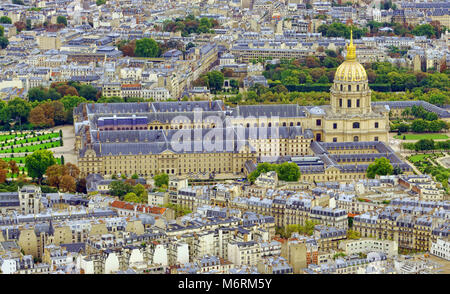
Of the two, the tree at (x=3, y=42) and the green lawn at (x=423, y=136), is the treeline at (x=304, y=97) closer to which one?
the green lawn at (x=423, y=136)

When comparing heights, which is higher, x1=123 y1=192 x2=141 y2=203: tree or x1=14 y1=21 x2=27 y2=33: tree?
x1=14 y1=21 x2=27 y2=33: tree

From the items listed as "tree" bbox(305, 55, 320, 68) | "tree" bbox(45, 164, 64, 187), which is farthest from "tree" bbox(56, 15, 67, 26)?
"tree" bbox(45, 164, 64, 187)

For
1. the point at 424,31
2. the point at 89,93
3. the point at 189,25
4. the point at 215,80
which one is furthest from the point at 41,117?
the point at 424,31

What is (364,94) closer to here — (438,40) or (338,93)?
(338,93)

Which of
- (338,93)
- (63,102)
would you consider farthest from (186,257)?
(63,102)

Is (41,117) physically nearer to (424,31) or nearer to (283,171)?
(283,171)

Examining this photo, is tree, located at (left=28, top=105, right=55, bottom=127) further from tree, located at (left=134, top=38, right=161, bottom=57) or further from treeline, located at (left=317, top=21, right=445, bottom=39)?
treeline, located at (left=317, top=21, right=445, bottom=39)
